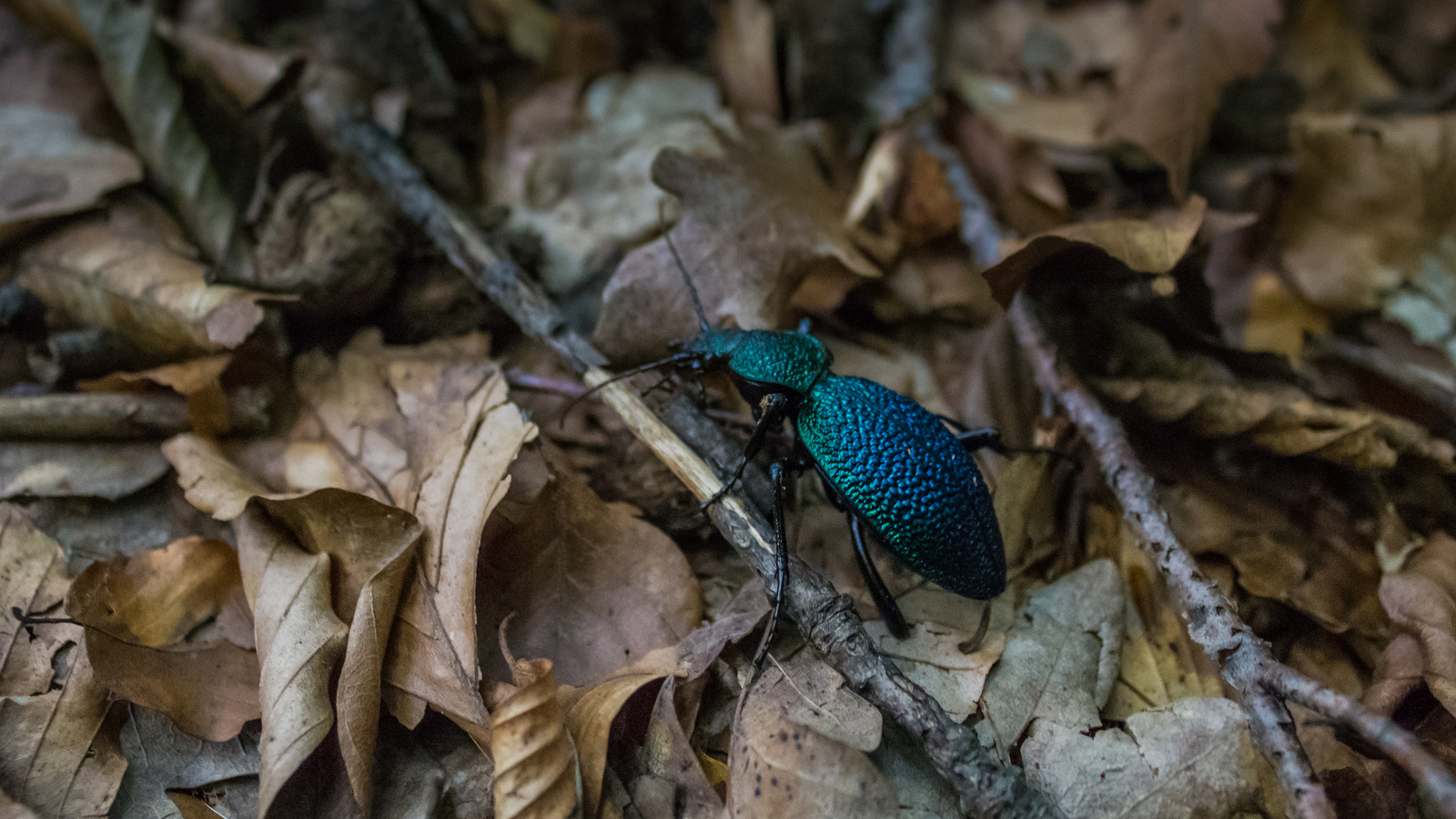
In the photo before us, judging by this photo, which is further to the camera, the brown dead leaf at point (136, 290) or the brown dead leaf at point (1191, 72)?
the brown dead leaf at point (1191, 72)

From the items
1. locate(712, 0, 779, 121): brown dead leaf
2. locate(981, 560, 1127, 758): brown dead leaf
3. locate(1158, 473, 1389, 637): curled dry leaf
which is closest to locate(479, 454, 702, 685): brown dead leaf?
locate(981, 560, 1127, 758): brown dead leaf

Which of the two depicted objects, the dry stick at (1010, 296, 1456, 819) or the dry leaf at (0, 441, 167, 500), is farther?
the dry leaf at (0, 441, 167, 500)

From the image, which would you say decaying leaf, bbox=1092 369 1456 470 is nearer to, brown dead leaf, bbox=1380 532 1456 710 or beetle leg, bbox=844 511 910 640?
brown dead leaf, bbox=1380 532 1456 710

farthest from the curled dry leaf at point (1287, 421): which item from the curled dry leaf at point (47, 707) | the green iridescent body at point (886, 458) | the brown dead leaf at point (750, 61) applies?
the curled dry leaf at point (47, 707)

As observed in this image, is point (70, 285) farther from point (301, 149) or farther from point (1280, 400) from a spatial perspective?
point (1280, 400)

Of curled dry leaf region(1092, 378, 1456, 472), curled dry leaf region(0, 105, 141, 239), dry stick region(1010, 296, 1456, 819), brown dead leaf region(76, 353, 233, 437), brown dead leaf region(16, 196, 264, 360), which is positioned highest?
curled dry leaf region(0, 105, 141, 239)

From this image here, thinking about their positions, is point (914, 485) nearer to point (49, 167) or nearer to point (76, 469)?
point (76, 469)

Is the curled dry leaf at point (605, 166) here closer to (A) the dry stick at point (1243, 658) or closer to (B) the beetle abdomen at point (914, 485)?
(B) the beetle abdomen at point (914, 485)
